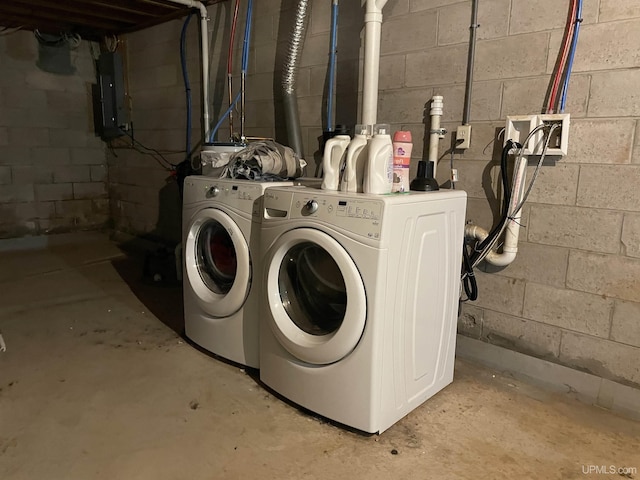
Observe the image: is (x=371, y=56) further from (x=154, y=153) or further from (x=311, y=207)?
(x=154, y=153)

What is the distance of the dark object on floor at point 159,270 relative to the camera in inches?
141

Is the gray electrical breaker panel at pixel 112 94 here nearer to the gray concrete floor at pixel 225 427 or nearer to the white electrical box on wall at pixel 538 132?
the gray concrete floor at pixel 225 427

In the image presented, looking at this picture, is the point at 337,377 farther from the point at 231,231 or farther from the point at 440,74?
the point at 440,74

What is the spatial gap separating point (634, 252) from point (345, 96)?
5.43 ft

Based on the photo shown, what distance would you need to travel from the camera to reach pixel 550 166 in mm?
2064

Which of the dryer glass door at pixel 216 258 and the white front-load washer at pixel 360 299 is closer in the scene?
the white front-load washer at pixel 360 299

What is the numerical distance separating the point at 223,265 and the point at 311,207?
2.88ft

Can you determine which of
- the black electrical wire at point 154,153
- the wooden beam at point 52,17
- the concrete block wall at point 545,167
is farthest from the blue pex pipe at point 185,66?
the concrete block wall at point 545,167

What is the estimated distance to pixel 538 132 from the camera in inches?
80.2

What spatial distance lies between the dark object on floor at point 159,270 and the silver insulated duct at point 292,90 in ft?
4.73

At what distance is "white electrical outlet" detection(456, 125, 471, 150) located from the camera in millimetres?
2264

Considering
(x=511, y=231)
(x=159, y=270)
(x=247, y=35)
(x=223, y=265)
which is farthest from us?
(x=159, y=270)

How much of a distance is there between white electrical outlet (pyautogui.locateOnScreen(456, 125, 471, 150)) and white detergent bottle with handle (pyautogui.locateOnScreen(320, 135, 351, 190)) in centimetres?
69

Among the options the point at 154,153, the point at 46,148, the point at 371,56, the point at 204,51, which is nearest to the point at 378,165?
the point at 371,56
